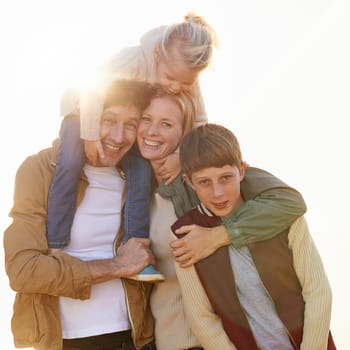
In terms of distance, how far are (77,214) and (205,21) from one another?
1506 mm

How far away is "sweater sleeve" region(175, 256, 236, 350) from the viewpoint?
8.16 ft

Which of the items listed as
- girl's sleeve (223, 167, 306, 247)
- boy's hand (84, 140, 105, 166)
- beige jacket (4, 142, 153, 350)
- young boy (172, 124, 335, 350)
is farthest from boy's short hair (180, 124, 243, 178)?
beige jacket (4, 142, 153, 350)

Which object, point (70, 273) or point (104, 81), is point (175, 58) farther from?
point (70, 273)

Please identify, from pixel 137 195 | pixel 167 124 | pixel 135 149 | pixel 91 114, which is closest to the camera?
pixel 91 114

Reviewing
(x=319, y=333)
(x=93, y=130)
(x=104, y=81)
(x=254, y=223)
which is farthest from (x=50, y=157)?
(x=319, y=333)

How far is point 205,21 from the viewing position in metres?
3.36

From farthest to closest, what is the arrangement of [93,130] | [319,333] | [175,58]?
[175,58] → [93,130] → [319,333]

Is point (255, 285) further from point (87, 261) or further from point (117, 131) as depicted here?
point (117, 131)

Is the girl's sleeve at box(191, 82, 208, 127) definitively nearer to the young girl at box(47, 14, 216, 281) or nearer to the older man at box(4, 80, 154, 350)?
the young girl at box(47, 14, 216, 281)

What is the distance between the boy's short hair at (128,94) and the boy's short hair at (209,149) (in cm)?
38

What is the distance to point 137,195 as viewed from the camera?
2.86 m

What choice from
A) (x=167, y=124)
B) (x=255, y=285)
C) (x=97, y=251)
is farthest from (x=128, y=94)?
(x=255, y=285)

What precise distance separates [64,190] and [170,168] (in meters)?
0.59

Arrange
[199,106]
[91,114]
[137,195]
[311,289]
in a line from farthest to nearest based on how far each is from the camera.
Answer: [199,106] < [137,195] < [91,114] < [311,289]
